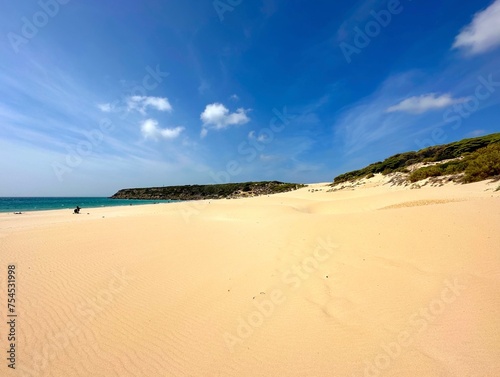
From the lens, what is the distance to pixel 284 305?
4.27m

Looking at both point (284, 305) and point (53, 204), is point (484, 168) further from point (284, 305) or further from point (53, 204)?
point (53, 204)

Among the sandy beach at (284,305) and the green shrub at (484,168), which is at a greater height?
the green shrub at (484,168)

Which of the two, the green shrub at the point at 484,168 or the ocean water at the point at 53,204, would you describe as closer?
the green shrub at the point at 484,168

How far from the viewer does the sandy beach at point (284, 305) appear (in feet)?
9.71

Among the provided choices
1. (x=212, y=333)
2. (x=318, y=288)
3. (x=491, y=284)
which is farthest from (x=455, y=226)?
(x=212, y=333)

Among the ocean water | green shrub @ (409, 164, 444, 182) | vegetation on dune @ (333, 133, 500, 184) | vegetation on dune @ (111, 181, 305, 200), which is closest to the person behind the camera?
vegetation on dune @ (333, 133, 500, 184)

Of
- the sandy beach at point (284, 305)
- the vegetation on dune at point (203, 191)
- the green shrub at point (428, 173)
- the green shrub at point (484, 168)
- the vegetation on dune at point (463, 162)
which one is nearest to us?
the sandy beach at point (284, 305)

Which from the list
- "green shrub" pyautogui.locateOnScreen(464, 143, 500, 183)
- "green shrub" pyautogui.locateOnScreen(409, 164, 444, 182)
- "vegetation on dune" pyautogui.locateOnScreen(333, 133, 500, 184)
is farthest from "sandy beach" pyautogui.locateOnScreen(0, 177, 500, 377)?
"green shrub" pyautogui.locateOnScreen(409, 164, 444, 182)

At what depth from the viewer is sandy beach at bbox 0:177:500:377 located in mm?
2959

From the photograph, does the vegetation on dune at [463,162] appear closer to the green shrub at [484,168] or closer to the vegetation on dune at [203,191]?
the green shrub at [484,168]

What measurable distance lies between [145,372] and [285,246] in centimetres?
524

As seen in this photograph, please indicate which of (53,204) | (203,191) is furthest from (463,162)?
(53,204)

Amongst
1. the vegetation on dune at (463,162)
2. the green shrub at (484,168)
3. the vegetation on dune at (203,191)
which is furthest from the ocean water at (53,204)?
the green shrub at (484,168)

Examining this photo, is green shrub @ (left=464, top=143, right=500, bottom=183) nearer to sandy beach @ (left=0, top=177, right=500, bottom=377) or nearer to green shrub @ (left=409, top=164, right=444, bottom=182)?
green shrub @ (left=409, top=164, right=444, bottom=182)
